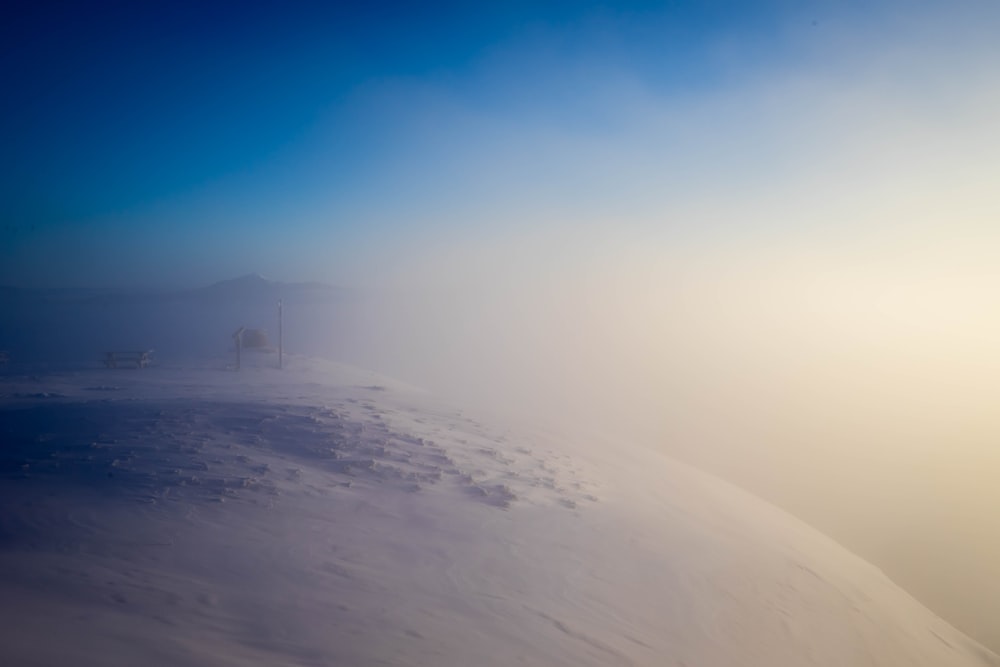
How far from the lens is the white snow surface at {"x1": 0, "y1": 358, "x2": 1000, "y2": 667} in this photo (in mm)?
5500

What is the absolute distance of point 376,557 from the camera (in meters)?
7.53

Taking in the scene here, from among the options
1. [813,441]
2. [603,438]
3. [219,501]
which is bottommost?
[813,441]

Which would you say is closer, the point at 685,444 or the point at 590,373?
the point at 685,444

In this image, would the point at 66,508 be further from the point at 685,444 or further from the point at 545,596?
the point at 685,444

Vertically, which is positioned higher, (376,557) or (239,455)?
(239,455)

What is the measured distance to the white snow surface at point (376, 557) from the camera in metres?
5.50

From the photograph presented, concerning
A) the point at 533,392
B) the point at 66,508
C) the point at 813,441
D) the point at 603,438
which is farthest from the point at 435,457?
the point at 533,392

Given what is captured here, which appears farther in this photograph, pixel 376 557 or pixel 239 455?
pixel 239 455

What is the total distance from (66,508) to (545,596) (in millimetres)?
6303

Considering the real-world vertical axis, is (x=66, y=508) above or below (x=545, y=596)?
above

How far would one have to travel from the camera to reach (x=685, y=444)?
49.1 m

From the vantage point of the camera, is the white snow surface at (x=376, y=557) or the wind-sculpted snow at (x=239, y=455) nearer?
the white snow surface at (x=376, y=557)

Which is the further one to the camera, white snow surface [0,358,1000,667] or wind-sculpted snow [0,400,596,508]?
wind-sculpted snow [0,400,596,508]

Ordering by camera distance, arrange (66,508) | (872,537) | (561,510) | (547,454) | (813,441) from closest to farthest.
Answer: (66,508) < (561,510) < (547,454) < (872,537) < (813,441)
